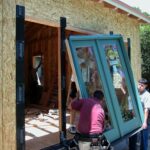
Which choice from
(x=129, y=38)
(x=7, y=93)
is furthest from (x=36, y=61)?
(x=7, y=93)

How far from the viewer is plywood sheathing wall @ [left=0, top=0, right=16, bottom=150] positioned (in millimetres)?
6281

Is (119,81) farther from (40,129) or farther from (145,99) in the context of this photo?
(40,129)

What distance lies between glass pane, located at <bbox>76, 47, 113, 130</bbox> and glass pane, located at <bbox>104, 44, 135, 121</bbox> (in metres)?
0.54

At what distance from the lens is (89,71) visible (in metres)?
7.39

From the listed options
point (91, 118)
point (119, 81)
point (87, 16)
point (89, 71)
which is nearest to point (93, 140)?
point (91, 118)

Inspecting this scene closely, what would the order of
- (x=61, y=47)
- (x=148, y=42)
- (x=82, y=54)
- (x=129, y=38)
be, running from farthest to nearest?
(x=148, y=42) → (x=129, y=38) → (x=61, y=47) → (x=82, y=54)

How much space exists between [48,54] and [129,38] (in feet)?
15.6

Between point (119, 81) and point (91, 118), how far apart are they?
288cm

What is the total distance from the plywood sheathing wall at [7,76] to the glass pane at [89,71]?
136cm

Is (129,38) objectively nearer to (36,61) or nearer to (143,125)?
(143,125)

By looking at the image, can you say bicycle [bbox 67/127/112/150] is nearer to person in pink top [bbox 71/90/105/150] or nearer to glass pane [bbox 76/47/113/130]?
person in pink top [bbox 71/90/105/150]

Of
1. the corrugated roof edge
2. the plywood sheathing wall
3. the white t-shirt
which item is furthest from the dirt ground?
the corrugated roof edge

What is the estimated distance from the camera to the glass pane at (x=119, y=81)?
26.2 ft

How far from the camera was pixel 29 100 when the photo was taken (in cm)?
1563
